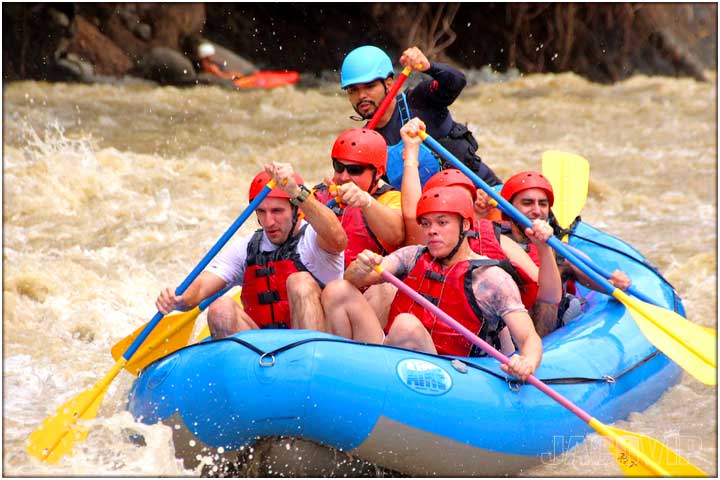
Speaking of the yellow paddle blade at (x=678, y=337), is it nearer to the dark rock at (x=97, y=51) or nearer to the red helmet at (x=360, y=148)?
the red helmet at (x=360, y=148)

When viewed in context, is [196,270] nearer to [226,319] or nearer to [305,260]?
[226,319]

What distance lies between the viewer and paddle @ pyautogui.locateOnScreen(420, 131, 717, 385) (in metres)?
4.14

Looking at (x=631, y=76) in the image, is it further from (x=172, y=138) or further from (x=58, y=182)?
(x=58, y=182)

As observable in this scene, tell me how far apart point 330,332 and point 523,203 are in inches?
45.7

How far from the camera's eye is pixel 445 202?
149 inches

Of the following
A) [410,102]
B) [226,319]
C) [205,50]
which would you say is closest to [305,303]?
[226,319]

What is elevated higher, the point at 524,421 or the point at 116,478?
the point at 524,421

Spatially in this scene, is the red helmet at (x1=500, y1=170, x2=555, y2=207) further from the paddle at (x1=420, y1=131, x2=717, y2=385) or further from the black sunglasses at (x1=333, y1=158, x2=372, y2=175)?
the black sunglasses at (x1=333, y1=158, x2=372, y2=175)

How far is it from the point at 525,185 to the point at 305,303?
1.22 m

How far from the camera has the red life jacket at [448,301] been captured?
3852 mm

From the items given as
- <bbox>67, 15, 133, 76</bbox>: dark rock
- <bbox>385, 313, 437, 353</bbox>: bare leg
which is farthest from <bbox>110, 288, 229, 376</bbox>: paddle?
<bbox>67, 15, 133, 76</bbox>: dark rock

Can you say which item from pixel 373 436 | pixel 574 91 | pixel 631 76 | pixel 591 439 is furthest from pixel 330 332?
pixel 631 76

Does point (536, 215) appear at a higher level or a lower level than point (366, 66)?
lower

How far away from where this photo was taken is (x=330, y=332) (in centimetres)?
384
